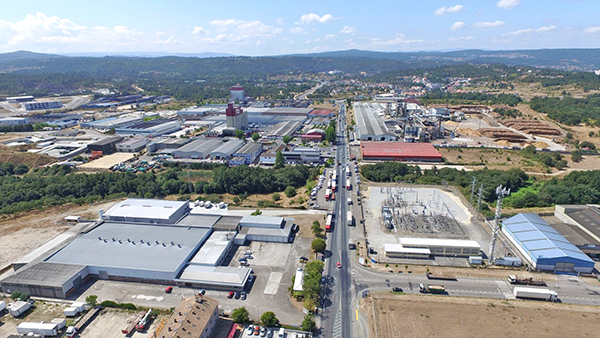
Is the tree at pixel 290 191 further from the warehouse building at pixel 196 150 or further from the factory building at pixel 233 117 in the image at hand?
the factory building at pixel 233 117

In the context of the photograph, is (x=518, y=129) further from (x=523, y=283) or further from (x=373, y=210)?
(x=523, y=283)

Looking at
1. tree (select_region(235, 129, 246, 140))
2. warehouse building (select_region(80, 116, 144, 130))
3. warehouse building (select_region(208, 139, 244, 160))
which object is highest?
warehouse building (select_region(80, 116, 144, 130))

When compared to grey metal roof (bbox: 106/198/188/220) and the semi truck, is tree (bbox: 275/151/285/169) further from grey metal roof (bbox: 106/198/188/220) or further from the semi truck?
the semi truck

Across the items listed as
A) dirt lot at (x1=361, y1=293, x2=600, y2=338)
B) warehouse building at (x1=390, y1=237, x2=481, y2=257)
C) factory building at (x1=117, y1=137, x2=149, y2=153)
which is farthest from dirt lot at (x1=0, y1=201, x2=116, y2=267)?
warehouse building at (x1=390, y1=237, x2=481, y2=257)

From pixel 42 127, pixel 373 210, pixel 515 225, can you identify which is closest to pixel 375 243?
pixel 373 210

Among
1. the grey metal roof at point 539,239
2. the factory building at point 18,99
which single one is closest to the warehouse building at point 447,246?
the grey metal roof at point 539,239
